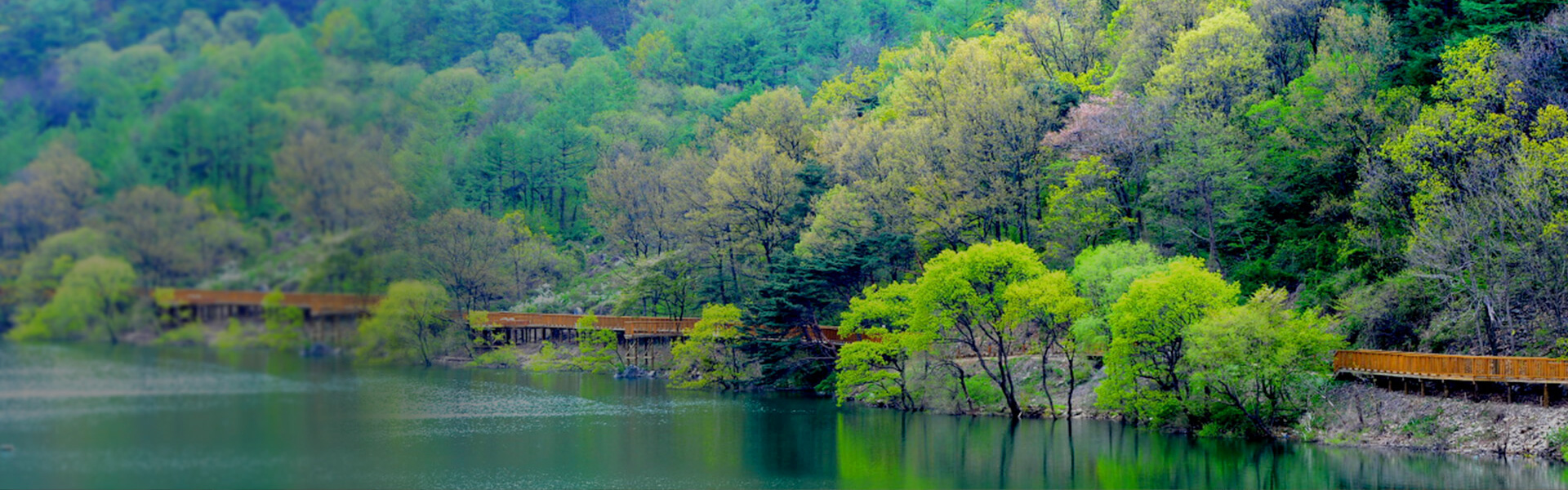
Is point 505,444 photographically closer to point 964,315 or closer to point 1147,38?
point 964,315

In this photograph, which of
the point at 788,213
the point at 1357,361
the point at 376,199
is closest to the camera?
the point at 376,199

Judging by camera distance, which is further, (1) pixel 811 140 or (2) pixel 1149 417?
(1) pixel 811 140

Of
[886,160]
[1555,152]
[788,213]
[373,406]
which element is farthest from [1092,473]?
[788,213]

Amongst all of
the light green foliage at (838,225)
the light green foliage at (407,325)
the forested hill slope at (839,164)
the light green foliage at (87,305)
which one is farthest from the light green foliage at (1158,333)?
the light green foliage at (87,305)

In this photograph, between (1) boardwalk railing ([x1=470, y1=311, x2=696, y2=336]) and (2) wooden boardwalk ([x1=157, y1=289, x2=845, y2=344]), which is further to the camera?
(1) boardwalk railing ([x1=470, y1=311, x2=696, y2=336])


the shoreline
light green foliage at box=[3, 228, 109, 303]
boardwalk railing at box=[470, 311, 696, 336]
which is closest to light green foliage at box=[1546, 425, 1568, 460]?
the shoreline

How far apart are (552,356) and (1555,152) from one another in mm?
48049

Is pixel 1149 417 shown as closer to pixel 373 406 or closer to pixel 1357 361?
pixel 1357 361

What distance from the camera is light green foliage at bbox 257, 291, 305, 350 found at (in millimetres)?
32969

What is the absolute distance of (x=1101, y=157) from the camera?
59.2 m

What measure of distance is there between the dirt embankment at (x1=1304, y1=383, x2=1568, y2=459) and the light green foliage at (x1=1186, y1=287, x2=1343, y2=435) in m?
1.01

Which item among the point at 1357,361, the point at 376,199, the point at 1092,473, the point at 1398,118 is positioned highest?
the point at 1398,118

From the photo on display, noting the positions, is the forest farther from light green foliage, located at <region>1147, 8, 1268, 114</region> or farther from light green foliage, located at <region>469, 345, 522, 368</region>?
light green foliage, located at <region>469, 345, 522, 368</region>

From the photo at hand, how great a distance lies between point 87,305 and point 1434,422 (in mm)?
36382
